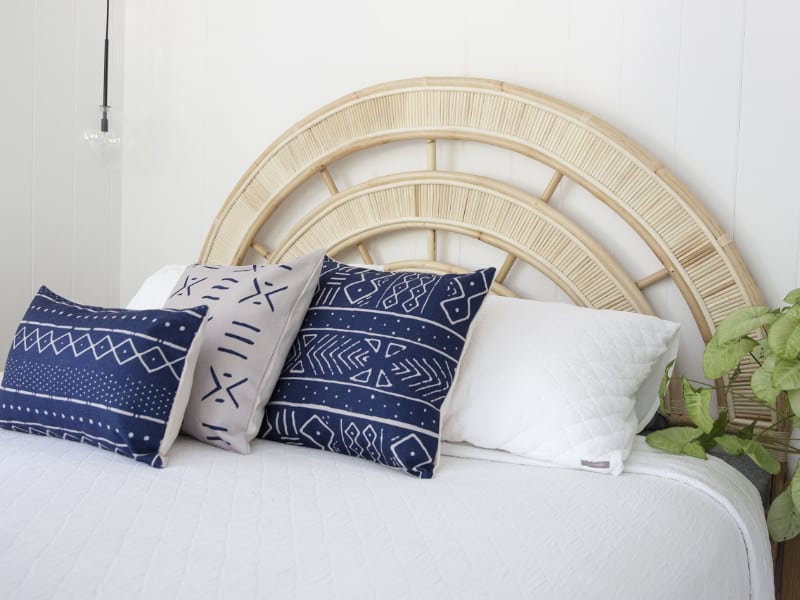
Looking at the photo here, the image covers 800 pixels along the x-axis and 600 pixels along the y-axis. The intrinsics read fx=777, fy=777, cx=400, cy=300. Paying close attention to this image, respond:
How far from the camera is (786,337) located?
1255mm

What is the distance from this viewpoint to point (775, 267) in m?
1.60

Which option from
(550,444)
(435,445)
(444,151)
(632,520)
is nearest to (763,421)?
(550,444)

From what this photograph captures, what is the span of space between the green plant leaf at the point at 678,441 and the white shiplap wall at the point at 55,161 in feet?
6.50

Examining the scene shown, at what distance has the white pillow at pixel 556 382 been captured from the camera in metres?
1.34

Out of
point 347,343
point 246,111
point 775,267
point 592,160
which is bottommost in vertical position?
point 347,343

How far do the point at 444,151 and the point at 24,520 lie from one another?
1348mm

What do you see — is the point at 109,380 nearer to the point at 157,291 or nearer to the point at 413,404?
the point at 413,404

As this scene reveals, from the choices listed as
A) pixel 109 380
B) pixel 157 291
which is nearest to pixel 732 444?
pixel 109 380

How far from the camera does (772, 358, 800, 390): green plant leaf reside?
1.25m

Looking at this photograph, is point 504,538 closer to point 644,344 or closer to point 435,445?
point 435,445

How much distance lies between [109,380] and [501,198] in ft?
3.23

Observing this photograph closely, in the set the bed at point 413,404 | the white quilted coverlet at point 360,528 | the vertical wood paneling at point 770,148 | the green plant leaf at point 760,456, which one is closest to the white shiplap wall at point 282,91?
the vertical wood paneling at point 770,148

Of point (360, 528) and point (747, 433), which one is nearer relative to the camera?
point (360, 528)

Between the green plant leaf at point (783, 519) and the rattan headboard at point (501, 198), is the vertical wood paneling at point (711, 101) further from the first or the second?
the green plant leaf at point (783, 519)
